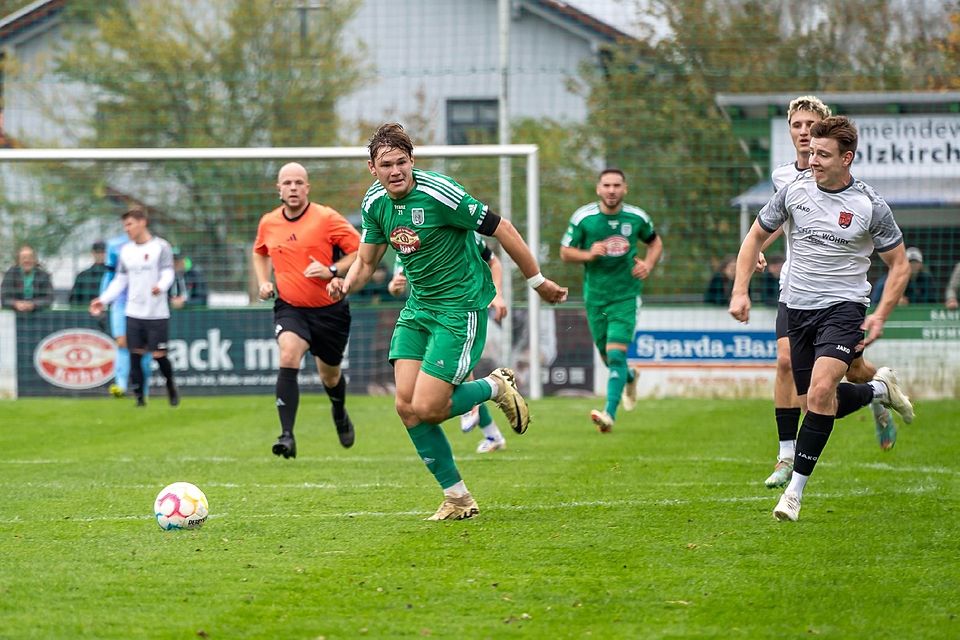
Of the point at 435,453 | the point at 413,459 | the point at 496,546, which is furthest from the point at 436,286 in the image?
the point at 413,459

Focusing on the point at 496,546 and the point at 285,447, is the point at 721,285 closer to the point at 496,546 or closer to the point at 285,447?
the point at 285,447

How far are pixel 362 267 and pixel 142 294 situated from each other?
868 centimetres

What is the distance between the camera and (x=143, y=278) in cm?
1585

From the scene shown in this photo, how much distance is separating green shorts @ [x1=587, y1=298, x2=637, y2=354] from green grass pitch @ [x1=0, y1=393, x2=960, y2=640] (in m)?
1.50

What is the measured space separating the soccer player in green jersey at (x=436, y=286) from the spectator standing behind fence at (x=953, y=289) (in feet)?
35.1

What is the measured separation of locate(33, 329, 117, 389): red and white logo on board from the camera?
17406 mm

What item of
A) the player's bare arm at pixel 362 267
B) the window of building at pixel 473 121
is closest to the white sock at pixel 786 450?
the player's bare arm at pixel 362 267

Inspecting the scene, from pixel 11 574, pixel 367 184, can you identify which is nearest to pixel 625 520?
pixel 11 574

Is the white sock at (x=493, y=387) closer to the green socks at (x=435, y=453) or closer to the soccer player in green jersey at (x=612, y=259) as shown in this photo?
the green socks at (x=435, y=453)

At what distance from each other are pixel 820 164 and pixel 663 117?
12040 millimetres

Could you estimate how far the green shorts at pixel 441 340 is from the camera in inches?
285

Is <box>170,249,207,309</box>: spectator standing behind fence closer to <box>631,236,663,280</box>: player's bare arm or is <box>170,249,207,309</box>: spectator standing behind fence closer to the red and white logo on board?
the red and white logo on board

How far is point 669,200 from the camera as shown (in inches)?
720

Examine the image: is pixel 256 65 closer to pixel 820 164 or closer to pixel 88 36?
pixel 88 36
